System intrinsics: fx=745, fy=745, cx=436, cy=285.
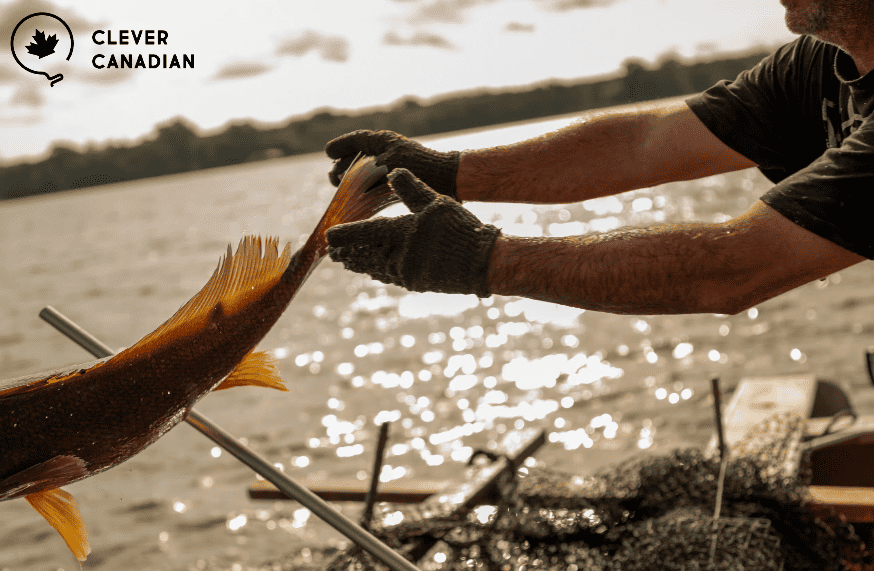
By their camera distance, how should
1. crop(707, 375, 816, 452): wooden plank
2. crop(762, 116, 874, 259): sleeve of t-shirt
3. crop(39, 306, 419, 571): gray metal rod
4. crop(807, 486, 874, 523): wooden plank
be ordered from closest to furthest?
crop(762, 116, 874, 259): sleeve of t-shirt → crop(39, 306, 419, 571): gray metal rod → crop(807, 486, 874, 523): wooden plank → crop(707, 375, 816, 452): wooden plank

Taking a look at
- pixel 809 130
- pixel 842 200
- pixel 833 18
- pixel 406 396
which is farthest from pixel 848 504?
pixel 406 396

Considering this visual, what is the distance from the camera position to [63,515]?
2.00 meters

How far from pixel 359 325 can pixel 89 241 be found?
144 feet

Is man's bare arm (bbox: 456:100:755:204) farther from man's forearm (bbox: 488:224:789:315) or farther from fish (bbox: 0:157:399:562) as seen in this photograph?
fish (bbox: 0:157:399:562)

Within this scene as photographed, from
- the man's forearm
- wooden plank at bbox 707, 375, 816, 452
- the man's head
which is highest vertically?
the man's head

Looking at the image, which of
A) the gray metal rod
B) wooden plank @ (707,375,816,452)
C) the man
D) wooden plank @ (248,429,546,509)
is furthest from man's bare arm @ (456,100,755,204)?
wooden plank @ (707,375,816,452)

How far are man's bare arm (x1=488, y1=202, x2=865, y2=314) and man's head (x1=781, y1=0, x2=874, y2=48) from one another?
58 cm

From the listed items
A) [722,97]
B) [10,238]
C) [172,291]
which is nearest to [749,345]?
[722,97]

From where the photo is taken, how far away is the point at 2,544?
27.9ft

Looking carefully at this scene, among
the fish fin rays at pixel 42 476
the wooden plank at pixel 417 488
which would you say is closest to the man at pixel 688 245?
the fish fin rays at pixel 42 476

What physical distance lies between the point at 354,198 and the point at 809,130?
1959 millimetres

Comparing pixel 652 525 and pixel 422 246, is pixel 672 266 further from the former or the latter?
pixel 652 525

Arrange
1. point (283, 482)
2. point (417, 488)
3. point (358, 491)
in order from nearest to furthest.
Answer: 1. point (283, 482)
2. point (358, 491)
3. point (417, 488)

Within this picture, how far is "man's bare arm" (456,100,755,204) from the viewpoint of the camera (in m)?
3.07
